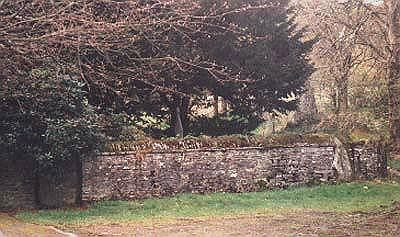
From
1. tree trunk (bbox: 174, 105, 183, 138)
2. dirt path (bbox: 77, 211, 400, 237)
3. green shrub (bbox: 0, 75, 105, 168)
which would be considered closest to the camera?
dirt path (bbox: 77, 211, 400, 237)

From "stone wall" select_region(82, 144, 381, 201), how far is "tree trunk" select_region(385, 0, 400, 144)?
1.56m

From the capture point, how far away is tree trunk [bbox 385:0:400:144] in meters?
18.3

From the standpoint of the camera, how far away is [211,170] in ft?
63.6

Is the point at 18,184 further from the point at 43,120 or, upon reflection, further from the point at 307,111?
the point at 307,111

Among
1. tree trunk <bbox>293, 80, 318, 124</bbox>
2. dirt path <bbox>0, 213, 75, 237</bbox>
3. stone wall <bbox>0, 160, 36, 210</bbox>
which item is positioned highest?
tree trunk <bbox>293, 80, 318, 124</bbox>

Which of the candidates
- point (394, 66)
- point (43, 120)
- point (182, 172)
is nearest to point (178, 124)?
point (182, 172)

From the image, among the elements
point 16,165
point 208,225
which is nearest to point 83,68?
point 16,165

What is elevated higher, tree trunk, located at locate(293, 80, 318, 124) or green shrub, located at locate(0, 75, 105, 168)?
tree trunk, located at locate(293, 80, 318, 124)

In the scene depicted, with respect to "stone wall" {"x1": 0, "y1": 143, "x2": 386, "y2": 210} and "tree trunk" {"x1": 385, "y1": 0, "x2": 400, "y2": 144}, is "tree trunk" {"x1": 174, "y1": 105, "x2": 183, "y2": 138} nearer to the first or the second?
"stone wall" {"x1": 0, "y1": 143, "x2": 386, "y2": 210}

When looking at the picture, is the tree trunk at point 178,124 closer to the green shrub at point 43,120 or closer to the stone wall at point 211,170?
the stone wall at point 211,170

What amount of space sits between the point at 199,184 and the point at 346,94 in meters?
6.92

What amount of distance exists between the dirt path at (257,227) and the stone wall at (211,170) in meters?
4.31

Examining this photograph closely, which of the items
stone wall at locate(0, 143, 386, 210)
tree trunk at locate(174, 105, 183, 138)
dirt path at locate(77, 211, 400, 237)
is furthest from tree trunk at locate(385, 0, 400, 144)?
tree trunk at locate(174, 105, 183, 138)

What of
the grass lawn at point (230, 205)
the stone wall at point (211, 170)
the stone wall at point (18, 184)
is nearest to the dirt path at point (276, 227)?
the grass lawn at point (230, 205)
